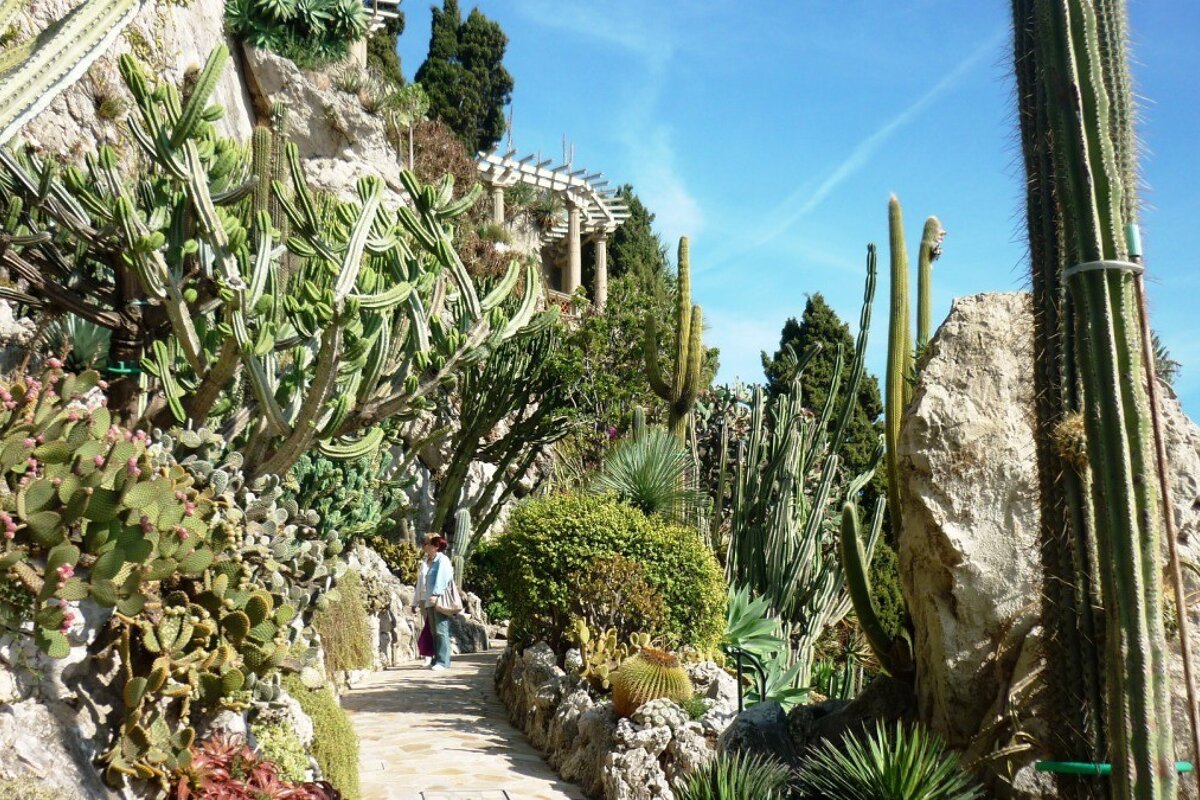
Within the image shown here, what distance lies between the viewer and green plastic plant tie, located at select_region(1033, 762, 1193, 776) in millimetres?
3928

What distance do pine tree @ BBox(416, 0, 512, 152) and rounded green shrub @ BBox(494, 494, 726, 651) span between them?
21870mm

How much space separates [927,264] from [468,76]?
2517cm

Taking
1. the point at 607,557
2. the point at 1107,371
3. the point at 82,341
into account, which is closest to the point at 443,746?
the point at 607,557

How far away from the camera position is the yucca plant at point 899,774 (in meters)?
4.31

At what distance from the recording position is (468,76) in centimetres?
2975

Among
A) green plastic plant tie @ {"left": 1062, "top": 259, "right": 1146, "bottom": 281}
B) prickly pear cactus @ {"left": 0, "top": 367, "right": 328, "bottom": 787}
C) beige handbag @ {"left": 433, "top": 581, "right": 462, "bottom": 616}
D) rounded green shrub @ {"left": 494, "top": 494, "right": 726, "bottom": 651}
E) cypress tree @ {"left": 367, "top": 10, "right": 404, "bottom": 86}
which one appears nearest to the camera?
green plastic plant tie @ {"left": 1062, "top": 259, "right": 1146, "bottom": 281}

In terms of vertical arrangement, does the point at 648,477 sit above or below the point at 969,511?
above

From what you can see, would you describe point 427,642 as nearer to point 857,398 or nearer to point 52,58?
point 857,398

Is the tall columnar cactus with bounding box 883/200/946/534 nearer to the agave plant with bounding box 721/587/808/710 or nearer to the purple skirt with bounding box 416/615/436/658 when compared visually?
the agave plant with bounding box 721/587/808/710

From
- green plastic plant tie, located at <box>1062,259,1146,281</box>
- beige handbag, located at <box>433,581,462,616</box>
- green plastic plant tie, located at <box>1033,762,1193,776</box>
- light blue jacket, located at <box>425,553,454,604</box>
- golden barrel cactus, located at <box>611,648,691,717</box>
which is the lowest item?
green plastic plant tie, located at <box>1033,762,1193,776</box>

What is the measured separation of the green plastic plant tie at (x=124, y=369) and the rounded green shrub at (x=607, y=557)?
10.7 feet

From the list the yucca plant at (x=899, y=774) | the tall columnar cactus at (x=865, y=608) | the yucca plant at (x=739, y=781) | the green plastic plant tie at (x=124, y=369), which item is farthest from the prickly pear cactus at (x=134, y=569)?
the green plastic plant tie at (x=124, y=369)

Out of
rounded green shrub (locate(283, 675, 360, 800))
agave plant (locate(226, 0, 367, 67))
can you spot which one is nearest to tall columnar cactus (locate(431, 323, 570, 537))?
agave plant (locate(226, 0, 367, 67))

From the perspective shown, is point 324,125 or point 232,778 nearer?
point 232,778
